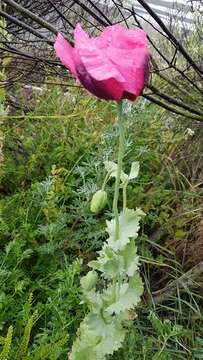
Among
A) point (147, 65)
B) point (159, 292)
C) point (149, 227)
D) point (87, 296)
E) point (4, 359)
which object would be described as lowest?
point (159, 292)

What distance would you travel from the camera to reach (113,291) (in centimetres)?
74

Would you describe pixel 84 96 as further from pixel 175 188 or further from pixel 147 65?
pixel 147 65

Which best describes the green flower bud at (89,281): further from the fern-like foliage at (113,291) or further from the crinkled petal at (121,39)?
the crinkled petal at (121,39)

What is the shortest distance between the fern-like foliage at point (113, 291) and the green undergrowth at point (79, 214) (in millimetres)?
378

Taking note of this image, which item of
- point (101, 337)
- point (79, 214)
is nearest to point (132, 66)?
point (101, 337)

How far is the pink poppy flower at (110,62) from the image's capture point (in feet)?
1.94

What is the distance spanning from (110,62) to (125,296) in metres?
0.30

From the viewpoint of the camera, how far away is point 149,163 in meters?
1.91

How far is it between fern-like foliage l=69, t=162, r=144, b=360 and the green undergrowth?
14.9 inches

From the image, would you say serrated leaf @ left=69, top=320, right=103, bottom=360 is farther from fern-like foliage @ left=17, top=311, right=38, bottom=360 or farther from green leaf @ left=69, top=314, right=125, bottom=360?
fern-like foliage @ left=17, top=311, right=38, bottom=360

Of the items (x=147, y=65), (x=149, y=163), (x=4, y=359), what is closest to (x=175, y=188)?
(x=149, y=163)

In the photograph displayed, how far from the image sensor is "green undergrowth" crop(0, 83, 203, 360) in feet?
4.31

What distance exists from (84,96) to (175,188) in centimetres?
47

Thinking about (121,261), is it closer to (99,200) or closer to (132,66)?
(99,200)
